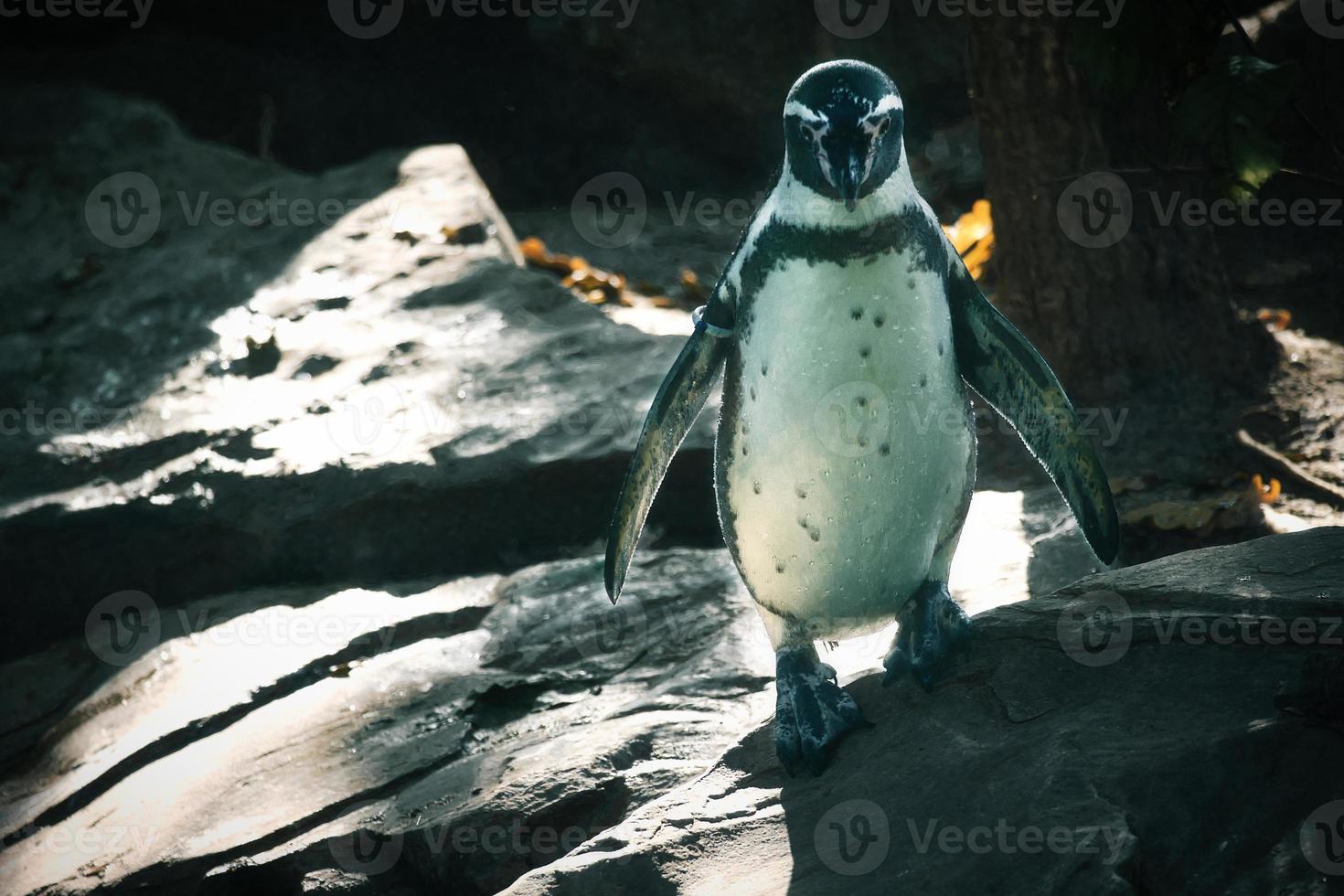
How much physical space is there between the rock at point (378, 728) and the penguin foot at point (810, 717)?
376 mm

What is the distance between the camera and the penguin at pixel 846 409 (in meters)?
2.21

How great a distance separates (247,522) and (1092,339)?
2.93 metres

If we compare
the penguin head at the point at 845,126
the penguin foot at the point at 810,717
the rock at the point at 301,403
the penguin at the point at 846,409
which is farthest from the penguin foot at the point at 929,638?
the rock at the point at 301,403

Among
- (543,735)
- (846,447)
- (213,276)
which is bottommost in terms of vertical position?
(543,735)

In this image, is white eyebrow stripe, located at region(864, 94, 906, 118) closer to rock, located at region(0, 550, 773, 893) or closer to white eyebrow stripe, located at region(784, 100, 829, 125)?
white eyebrow stripe, located at region(784, 100, 829, 125)

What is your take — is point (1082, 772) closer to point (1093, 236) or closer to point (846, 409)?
point (846, 409)

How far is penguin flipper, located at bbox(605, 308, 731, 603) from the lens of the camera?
2.57 m

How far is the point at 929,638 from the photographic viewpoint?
2416 mm

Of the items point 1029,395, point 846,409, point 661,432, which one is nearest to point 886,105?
point 846,409

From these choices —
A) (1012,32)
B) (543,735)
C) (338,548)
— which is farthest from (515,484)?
(1012,32)

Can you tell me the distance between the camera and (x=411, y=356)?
4.75 m

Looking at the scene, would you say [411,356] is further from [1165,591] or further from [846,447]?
[1165,591]

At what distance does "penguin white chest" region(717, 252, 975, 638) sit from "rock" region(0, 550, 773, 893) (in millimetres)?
561

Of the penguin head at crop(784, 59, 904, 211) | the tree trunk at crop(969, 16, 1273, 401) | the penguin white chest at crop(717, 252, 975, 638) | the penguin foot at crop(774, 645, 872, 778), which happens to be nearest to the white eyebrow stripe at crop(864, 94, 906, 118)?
the penguin head at crop(784, 59, 904, 211)
